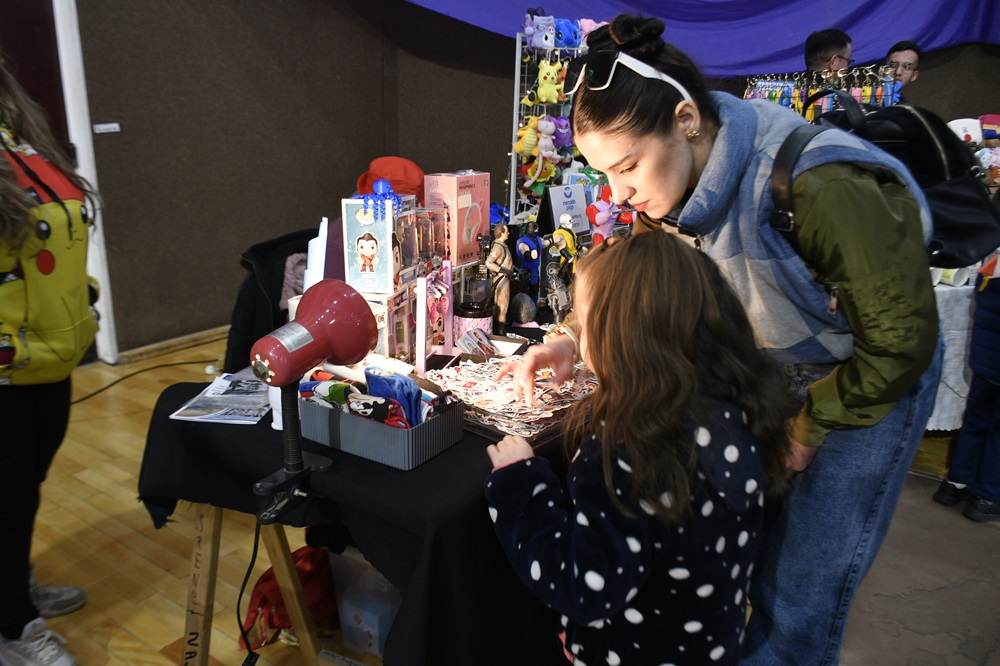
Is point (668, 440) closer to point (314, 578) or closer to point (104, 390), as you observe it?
point (314, 578)

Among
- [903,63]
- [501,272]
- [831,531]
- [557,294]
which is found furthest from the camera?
[903,63]

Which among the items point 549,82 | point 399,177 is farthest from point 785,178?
point 549,82

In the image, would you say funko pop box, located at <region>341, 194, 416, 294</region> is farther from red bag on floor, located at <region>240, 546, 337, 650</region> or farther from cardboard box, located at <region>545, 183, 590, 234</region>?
cardboard box, located at <region>545, 183, 590, 234</region>

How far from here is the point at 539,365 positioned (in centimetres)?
140

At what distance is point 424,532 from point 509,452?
175 mm

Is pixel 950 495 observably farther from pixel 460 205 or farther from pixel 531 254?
pixel 460 205

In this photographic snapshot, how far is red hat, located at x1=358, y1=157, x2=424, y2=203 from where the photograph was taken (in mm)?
2045

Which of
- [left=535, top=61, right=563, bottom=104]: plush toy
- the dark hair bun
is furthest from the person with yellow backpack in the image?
[left=535, top=61, right=563, bottom=104]: plush toy

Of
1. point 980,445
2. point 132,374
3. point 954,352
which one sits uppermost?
point 954,352

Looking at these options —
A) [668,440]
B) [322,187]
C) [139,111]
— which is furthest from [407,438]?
[322,187]

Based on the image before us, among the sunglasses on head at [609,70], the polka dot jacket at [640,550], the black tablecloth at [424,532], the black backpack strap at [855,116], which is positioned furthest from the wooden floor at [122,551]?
the black backpack strap at [855,116]

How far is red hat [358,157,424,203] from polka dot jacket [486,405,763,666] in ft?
3.88

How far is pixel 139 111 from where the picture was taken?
11.6 ft

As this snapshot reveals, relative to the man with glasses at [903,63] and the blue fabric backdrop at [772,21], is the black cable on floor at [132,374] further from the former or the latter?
the man with glasses at [903,63]
